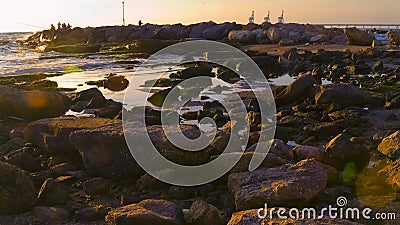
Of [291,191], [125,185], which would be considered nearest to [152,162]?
[125,185]

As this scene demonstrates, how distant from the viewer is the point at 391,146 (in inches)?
254

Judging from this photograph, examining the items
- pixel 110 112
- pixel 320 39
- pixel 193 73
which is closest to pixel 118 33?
pixel 320 39

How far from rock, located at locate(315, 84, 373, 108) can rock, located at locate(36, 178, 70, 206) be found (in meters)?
6.74

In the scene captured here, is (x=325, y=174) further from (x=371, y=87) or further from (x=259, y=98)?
(x=371, y=87)

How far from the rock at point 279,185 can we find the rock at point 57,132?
284cm

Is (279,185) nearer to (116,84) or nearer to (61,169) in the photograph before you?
(61,169)

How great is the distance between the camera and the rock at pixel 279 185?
4.52 meters

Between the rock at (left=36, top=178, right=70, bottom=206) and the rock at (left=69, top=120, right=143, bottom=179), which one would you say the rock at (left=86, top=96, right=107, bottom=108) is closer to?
the rock at (left=69, top=120, right=143, bottom=179)

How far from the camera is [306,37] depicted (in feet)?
147

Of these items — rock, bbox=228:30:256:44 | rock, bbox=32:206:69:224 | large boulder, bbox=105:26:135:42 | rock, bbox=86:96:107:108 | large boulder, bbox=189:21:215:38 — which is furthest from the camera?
Answer: large boulder, bbox=105:26:135:42

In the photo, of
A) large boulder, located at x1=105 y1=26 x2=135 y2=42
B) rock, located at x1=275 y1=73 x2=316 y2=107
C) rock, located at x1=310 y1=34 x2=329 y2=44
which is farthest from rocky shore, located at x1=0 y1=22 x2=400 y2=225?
large boulder, located at x1=105 y1=26 x2=135 y2=42

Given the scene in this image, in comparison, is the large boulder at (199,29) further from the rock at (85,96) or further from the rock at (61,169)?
the rock at (61,169)

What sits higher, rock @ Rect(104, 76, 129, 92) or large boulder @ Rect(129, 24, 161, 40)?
large boulder @ Rect(129, 24, 161, 40)

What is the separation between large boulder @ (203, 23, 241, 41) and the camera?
53.3m
